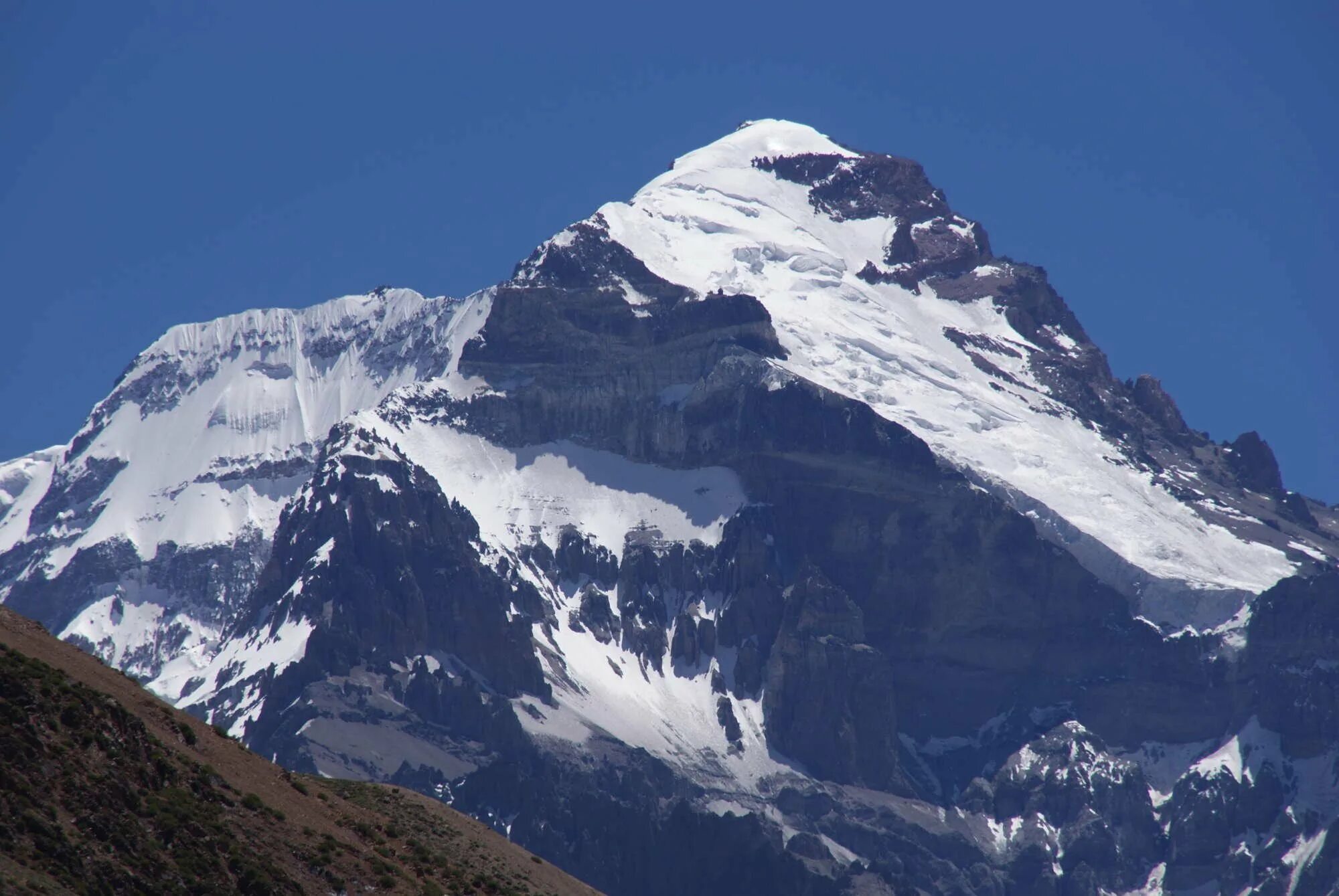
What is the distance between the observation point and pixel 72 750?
102 metres

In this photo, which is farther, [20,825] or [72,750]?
[72,750]

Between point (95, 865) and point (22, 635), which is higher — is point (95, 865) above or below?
below

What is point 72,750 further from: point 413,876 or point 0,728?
point 413,876

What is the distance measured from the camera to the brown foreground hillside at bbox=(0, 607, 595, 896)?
3834 inches

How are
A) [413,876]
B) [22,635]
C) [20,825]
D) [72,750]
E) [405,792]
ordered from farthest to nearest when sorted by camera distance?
[405,792], [413,876], [22,635], [72,750], [20,825]

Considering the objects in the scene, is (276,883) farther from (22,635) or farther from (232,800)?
(22,635)

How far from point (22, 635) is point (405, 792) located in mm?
30705

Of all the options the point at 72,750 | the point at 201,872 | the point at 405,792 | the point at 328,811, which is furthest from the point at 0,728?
the point at 405,792

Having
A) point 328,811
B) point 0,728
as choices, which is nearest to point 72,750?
point 0,728

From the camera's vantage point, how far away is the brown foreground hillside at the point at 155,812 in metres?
97.4

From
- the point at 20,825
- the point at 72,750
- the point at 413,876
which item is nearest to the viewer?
the point at 20,825

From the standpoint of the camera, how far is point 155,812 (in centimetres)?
10388

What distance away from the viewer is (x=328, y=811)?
393 feet

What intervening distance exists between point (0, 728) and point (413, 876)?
25927mm
